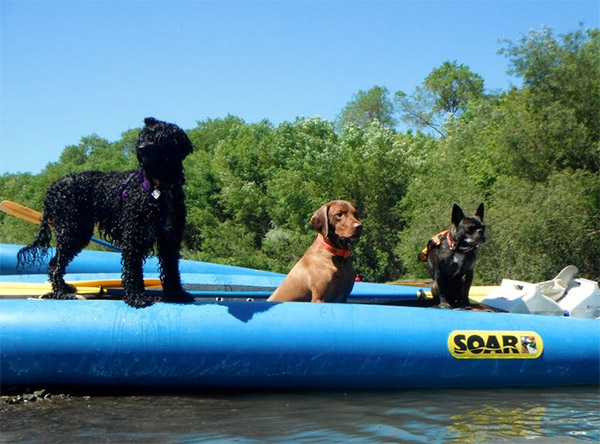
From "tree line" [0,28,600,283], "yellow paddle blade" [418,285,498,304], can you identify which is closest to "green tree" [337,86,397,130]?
"tree line" [0,28,600,283]

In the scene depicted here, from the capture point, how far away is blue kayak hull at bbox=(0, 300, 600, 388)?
5426mm

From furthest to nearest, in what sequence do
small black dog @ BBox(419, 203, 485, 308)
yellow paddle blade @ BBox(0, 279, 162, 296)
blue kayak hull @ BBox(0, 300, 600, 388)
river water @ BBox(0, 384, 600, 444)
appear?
yellow paddle blade @ BBox(0, 279, 162, 296)
small black dog @ BBox(419, 203, 485, 308)
blue kayak hull @ BBox(0, 300, 600, 388)
river water @ BBox(0, 384, 600, 444)

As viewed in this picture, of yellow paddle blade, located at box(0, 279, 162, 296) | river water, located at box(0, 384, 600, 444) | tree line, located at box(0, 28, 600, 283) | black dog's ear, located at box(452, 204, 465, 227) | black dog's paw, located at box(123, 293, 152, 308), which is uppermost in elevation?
tree line, located at box(0, 28, 600, 283)

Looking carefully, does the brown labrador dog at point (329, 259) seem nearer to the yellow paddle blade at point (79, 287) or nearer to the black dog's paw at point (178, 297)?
the black dog's paw at point (178, 297)

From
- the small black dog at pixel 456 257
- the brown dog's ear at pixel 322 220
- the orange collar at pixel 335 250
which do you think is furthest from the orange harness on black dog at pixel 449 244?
the brown dog's ear at pixel 322 220

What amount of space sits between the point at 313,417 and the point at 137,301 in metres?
1.64

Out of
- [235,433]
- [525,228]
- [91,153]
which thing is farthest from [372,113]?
[235,433]

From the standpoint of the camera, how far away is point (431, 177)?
25.8m

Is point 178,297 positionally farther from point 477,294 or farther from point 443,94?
point 443,94

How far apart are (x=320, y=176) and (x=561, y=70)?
36.2 feet

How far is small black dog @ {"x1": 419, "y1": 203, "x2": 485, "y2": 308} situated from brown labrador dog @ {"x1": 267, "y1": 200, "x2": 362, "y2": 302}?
93 centimetres

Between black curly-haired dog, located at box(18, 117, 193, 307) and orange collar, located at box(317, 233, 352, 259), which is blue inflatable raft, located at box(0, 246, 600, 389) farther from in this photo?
orange collar, located at box(317, 233, 352, 259)

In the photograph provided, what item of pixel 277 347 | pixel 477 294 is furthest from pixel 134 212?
pixel 477 294

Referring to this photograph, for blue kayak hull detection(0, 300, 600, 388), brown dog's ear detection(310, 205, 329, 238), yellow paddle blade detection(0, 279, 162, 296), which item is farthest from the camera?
yellow paddle blade detection(0, 279, 162, 296)
